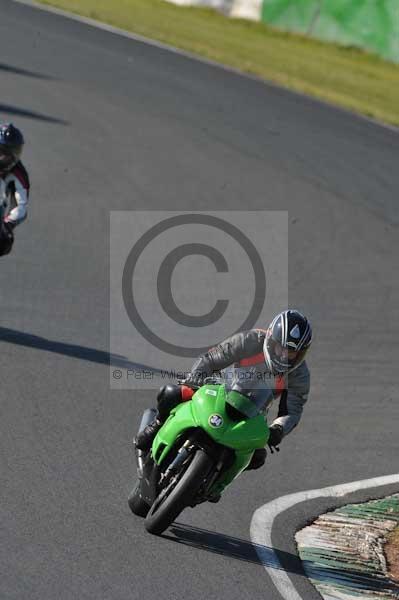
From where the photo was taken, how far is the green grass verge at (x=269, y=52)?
24.0m

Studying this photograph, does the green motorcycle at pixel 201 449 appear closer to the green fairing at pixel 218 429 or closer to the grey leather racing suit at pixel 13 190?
the green fairing at pixel 218 429

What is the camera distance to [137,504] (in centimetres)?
710

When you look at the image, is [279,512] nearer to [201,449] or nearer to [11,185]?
[201,449]

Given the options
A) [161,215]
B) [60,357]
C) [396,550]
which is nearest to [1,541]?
[396,550]

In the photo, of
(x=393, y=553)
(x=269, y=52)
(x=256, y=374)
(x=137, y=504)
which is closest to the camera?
(x=256, y=374)

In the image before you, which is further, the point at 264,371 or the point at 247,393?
the point at 264,371

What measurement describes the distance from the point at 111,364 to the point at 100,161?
7.86 metres

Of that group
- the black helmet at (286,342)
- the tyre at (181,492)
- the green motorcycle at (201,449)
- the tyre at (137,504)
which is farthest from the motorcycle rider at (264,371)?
the tyre at (181,492)

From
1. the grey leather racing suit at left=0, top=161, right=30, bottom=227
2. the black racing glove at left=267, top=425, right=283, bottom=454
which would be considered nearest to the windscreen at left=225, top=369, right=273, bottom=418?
the black racing glove at left=267, top=425, right=283, bottom=454

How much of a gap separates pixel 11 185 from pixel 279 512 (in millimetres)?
4689

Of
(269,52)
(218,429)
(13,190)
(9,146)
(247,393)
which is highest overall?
(269,52)

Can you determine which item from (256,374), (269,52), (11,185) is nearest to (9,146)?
(11,185)

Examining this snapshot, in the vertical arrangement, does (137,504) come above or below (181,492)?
below

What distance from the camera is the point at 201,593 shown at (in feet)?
20.2
